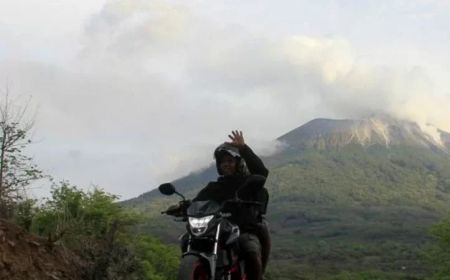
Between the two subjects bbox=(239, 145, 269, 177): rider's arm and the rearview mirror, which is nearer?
the rearview mirror

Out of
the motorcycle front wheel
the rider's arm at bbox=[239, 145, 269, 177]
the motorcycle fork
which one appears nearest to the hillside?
the motorcycle front wheel

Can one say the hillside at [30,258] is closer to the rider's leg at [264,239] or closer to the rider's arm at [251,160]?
the rider's leg at [264,239]

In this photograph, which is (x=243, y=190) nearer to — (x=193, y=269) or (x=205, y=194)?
(x=205, y=194)

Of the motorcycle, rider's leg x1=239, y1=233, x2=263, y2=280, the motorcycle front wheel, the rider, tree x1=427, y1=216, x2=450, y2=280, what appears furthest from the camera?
tree x1=427, y1=216, x2=450, y2=280

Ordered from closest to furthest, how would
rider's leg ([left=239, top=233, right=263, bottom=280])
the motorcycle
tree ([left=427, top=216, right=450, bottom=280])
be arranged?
the motorcycle
rider's leg ([left=239, top=233, right=263, bottom=280])
tree ([left=427, top=216, right=450, bottom=280])

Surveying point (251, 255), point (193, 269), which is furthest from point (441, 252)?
point (193, 269)

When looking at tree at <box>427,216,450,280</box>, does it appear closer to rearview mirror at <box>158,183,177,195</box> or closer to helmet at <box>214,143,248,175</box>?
helmet at <box>214,143,248,175</box>

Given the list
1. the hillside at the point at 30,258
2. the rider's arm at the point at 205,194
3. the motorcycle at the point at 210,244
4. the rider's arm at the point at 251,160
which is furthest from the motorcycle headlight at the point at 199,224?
the hillside at the point at 30,258

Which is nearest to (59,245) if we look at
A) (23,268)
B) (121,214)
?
(23,268)

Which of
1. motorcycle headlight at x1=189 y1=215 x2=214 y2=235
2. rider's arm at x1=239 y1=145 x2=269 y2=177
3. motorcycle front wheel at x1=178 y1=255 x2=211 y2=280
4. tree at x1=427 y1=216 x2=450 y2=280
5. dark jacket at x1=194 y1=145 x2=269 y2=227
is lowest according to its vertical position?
tree at x1=427 y1=216 x2=450 y2=280

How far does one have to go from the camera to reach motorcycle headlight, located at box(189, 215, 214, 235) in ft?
20.5

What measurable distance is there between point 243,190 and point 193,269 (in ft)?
3.99

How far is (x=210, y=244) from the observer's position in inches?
249

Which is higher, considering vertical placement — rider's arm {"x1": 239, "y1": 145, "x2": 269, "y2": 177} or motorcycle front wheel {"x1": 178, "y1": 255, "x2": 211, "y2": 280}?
rider's arm {"x1": 239, "y1": 145, "x2": 269, "y2": 177}
